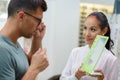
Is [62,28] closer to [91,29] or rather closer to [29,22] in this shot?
[91,29]

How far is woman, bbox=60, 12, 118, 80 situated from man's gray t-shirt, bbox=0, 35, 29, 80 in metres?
0.48

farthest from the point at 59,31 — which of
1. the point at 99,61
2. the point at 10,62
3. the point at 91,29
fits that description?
the point at 10,62

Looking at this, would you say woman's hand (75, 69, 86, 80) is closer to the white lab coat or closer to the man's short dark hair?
the white lab coat

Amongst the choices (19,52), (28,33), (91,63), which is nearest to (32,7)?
(28,33)

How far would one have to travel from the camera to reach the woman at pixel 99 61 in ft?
6.06

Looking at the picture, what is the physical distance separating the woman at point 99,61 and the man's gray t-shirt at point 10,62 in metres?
0.48

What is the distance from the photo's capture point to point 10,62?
54.5 inches

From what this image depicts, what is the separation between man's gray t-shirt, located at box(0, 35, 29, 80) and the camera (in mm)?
1368

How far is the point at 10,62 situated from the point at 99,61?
835 mm

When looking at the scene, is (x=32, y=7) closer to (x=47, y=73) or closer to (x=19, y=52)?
(x=19, y=52)

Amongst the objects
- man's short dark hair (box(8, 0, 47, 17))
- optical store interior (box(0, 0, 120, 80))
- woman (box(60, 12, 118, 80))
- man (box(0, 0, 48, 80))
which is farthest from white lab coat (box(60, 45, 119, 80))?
optical store interior (box(0, 0, 120, 80))

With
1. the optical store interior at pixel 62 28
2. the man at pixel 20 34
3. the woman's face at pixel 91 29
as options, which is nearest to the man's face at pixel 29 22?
the man at pixel 20 34

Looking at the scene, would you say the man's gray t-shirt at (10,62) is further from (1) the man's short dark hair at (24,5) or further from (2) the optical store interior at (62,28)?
(2) the optical store interior at (62,28)

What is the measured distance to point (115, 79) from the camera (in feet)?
6.16
